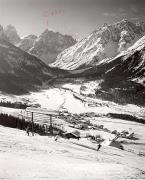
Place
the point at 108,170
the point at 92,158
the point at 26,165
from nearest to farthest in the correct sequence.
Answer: the point at 26,165 → the point at 108,170 → the point at 92,158

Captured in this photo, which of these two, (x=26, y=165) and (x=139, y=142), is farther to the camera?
(x=139, y=142)

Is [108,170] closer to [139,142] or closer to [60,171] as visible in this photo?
[60,171]

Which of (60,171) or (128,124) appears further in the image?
(128,124)

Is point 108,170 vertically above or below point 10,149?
below

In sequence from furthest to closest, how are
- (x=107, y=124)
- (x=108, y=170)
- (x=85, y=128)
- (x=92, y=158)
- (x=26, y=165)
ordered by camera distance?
(x=107, y=124), (x=85, y=128), (x=92, y=158), (x=108, y=170), (x=26, y=165)

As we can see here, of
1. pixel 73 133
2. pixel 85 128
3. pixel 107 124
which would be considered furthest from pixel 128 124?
pixel 73 133

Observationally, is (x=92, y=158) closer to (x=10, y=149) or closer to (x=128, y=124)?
(x=10, y=149)

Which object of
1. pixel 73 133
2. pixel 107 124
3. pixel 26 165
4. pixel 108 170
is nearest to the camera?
pixel 26 165

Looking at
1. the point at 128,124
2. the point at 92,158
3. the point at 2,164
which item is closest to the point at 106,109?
the point at 128,124

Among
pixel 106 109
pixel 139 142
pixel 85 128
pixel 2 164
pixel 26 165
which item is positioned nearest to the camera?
pixel 2 164
